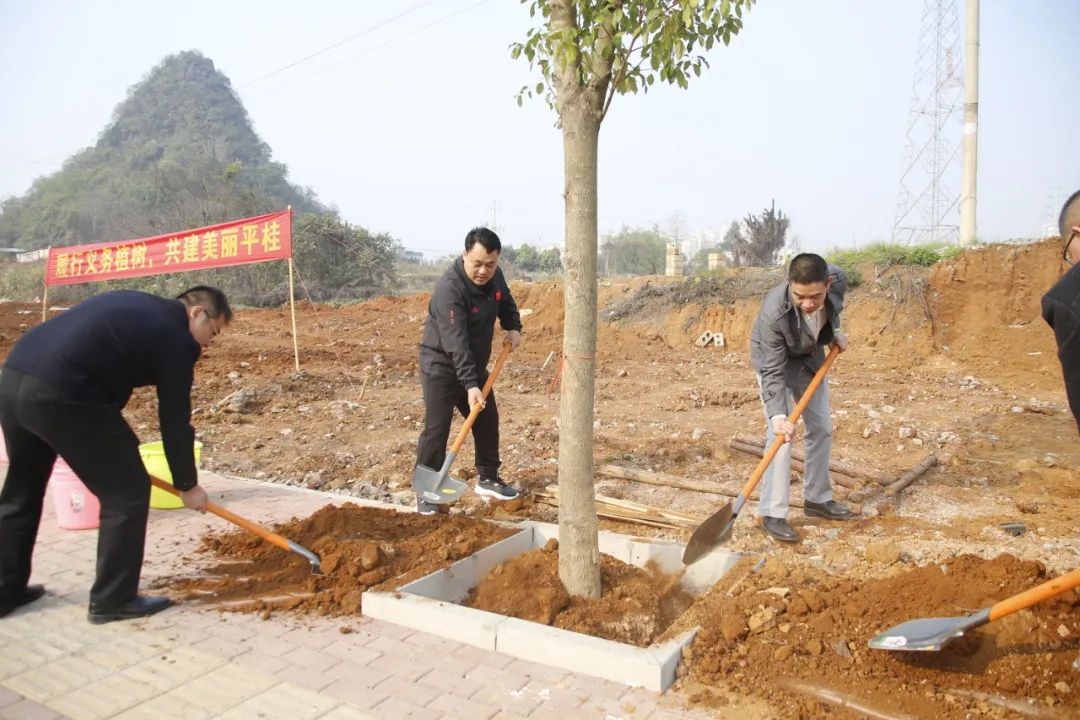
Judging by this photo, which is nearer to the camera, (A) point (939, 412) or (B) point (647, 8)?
(B) point (647, 8)

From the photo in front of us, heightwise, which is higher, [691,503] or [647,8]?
[647,8]

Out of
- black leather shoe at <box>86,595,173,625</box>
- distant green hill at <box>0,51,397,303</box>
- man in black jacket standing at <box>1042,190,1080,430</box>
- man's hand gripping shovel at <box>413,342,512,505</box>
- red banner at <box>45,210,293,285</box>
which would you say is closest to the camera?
man in black jacket standing at <box>1042,190,1080,430</box>

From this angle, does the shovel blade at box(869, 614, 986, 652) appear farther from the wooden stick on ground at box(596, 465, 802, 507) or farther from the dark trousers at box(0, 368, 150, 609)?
the dark trousers at box(0, 368, 150, 609)

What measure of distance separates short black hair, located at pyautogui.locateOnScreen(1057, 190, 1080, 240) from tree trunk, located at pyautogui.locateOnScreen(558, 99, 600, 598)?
5.45 feet

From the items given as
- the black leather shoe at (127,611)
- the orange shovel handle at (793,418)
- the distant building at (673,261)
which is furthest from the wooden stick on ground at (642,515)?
the distant building at (673,261)

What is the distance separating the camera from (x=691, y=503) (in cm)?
506

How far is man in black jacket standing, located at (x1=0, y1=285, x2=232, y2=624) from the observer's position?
9.94 ft

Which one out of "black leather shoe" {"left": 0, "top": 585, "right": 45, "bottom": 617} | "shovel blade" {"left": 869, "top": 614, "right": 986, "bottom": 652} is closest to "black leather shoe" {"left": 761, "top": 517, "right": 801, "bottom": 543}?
"shovel blade" {"left": 869, "top": 614, "right": 986, "bottom": 652}

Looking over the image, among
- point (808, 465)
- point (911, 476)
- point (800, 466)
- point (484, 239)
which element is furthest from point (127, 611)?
point (911, 476)

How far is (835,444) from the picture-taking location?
670 centimetres

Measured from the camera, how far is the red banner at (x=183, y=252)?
10.6 metres

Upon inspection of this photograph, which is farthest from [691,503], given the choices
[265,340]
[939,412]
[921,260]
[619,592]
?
[265,340]

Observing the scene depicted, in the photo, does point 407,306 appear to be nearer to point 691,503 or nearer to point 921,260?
point 921,260

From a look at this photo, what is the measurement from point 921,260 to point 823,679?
12891mm
